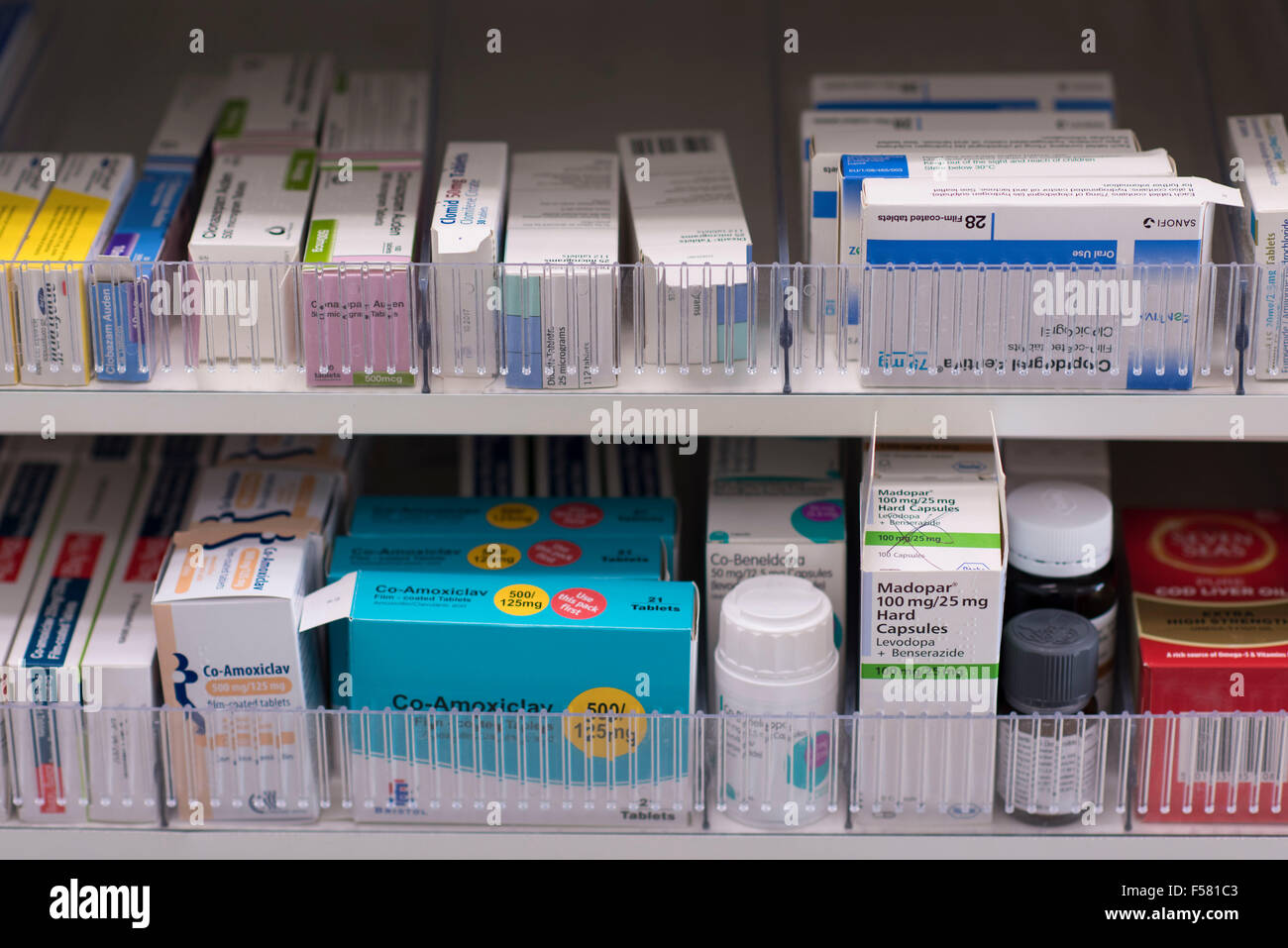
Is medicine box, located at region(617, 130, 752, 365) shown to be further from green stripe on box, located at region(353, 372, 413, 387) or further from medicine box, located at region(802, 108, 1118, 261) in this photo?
green stripe on box, located at region(353, 372, 413, 387)

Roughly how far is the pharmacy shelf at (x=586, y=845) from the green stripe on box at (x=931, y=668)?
14 centimetres

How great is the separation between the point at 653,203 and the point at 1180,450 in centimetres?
71

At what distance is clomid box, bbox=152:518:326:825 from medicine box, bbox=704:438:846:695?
0.35m

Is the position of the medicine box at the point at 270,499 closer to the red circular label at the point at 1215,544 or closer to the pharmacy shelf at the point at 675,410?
the pharmacy shelf at the point at 675,410

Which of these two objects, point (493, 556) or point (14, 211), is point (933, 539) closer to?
point (493, 556)

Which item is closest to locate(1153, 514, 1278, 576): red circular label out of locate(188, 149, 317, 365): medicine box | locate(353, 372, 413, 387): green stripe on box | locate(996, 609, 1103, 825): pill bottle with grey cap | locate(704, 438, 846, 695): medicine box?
locate(996, 609, 1103, 825): pill bottle with grey cap

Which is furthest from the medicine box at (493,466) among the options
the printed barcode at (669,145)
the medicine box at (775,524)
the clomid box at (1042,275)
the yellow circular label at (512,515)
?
the clomid box at (1042,275)

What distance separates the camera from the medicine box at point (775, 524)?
4.16ft

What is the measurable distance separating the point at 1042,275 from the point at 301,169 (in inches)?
24.4

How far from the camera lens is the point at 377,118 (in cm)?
135

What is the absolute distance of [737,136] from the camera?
1462mm

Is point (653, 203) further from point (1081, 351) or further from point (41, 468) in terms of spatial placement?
point (41, 468)

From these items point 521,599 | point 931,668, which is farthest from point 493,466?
point 931,668

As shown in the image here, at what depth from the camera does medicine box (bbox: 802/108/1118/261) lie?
1218 mm
